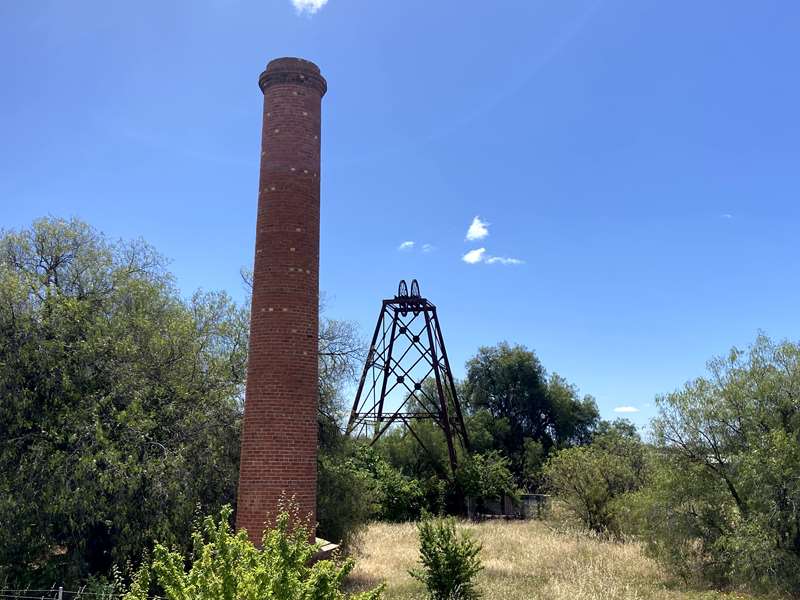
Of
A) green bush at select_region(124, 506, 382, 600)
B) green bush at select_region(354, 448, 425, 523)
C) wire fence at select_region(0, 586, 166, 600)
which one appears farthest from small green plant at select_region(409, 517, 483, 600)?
green bush at select_region(354, 448, 425, 523)

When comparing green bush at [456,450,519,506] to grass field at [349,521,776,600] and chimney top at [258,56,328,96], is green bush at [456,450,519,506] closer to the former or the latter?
grass field at [349,521,776,600]

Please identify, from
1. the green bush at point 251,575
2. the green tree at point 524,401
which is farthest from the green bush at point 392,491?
the green bush at point 251,575

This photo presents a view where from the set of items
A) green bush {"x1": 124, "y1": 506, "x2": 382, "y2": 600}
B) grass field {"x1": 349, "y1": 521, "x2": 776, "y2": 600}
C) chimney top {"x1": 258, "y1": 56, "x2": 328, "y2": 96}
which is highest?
chimney top {"x1": 258, "y1": 56, "x2": 328, "y2": 96}

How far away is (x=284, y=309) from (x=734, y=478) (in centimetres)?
1086

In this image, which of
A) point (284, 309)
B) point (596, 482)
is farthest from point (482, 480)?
point (284, 309)

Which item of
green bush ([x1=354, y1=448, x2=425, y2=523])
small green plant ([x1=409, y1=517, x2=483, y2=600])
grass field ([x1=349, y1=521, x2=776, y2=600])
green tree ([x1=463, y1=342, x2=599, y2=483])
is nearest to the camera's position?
small green plant ([x1=409, y1=517, x2=483, y2=600])

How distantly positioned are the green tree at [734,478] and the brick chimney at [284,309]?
29.9 ft

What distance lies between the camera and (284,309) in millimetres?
11398

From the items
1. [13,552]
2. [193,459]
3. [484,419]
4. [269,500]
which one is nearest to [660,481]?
[269,500]

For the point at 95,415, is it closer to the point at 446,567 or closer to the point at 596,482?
the point at 446,567

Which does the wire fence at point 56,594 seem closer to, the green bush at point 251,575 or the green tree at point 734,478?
the green bush at point 251,575

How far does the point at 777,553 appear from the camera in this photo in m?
12.8

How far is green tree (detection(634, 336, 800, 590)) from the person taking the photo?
13.1 m

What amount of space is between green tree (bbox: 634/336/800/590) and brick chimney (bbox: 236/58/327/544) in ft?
29.9
